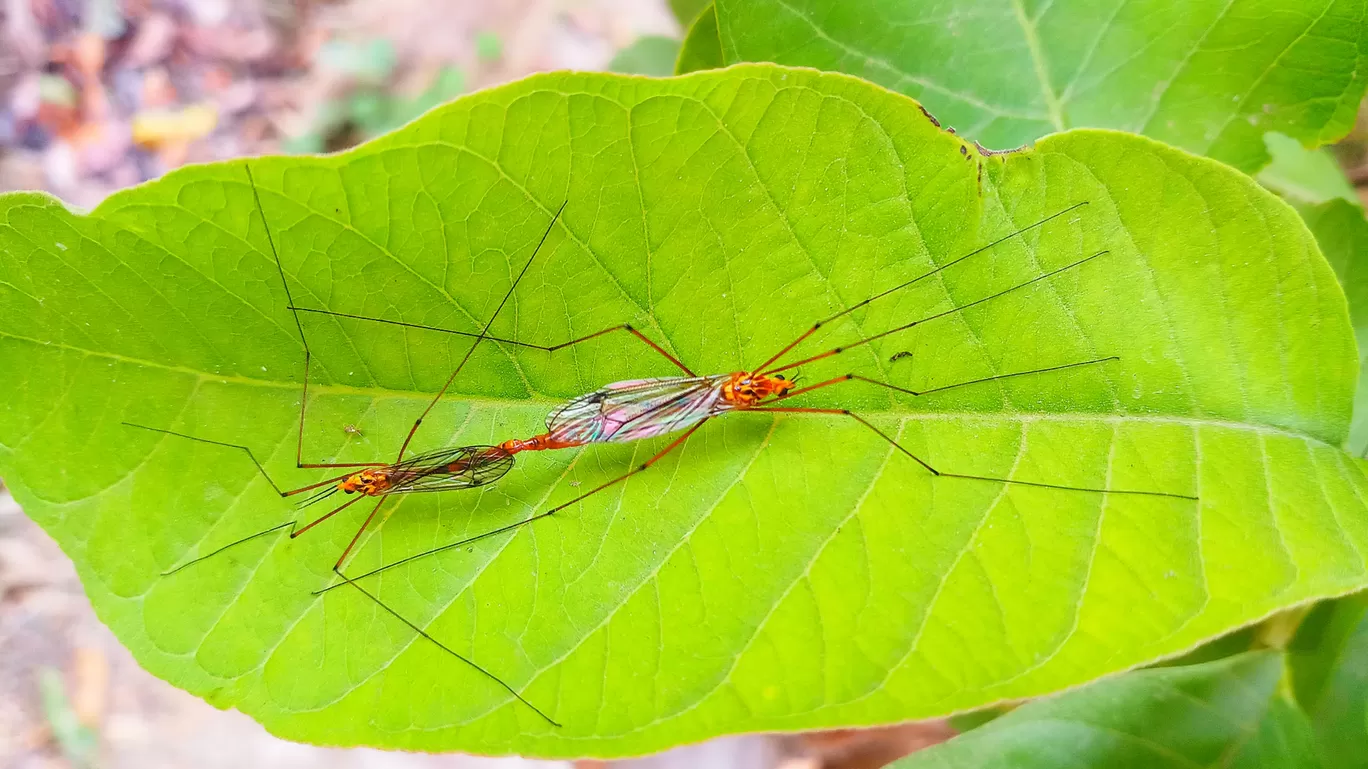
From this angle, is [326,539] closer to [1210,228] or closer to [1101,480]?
[1101,480]

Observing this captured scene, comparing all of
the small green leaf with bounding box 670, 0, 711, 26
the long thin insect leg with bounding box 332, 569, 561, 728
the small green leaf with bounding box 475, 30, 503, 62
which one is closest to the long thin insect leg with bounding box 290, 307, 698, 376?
the long thin insect leg with bounding box 332, 569, 561, 728

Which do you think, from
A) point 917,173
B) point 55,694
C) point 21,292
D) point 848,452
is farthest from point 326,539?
point 55,694

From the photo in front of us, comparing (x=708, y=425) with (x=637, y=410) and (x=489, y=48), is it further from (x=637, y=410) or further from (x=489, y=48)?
(x=489, y=48)

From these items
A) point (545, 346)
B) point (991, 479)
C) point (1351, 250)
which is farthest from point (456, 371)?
point (1351, 250)

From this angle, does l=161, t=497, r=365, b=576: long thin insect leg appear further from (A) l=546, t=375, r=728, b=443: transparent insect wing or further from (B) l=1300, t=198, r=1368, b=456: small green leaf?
(B) l=1300, t=198, r=1368, b=456: small green leaf

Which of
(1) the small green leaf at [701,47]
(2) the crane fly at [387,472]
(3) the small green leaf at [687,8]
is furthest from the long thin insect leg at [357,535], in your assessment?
(3) the small green leaf at [687,8]

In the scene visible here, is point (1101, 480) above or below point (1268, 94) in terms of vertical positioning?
below

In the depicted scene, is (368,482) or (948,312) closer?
(948,312)
